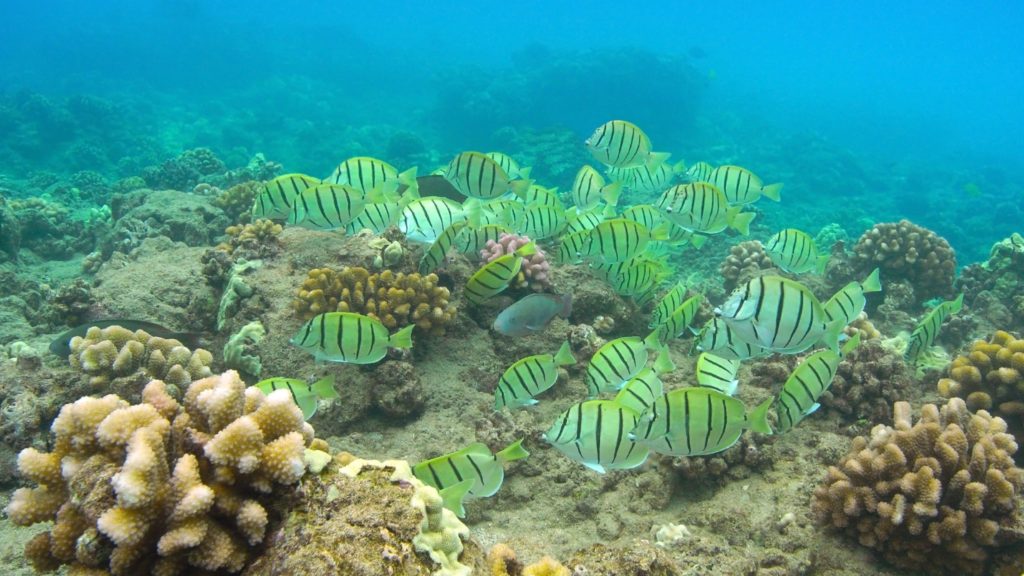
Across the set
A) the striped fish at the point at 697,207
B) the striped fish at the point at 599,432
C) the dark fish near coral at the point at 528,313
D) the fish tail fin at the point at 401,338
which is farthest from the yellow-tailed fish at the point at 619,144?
the striped fish at the point at 599,432

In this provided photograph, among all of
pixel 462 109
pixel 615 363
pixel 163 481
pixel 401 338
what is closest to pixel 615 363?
pixel 615 363

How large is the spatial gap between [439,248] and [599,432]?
278 centimetres

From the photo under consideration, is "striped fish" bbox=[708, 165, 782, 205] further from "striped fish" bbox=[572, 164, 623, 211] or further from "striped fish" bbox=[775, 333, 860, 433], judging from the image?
"striped fish" bbox=[775, 333, 860, 433]

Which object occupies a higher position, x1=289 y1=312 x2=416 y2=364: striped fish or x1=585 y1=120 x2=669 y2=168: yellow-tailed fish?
x1=585 y1=120 x2=669 y2=168: yellow-tailed fish

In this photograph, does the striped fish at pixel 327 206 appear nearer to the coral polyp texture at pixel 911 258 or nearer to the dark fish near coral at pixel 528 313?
the dark fish near coral at pixel 528 313

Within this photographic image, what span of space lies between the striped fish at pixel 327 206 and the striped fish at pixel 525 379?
2134 mm

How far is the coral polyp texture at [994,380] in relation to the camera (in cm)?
484

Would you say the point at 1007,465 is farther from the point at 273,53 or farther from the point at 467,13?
the point at 467,13

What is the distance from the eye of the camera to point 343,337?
391cm

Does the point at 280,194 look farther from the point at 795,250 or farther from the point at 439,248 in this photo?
the point at 795,250

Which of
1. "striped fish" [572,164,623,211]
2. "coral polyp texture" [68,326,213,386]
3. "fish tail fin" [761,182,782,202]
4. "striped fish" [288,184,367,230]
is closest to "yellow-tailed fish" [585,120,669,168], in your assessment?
"striped fish" [572,164,623,211]

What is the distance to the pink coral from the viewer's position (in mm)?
6082

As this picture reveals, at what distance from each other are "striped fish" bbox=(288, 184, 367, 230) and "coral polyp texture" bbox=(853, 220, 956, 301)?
884cm

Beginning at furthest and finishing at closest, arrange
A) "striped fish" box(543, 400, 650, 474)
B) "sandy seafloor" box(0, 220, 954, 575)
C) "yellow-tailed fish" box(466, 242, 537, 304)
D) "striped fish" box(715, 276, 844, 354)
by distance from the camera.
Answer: "yellow-tailed fish" box(466, 242, 537, 304), "sandy seafloor" box(0, 220, 954, 575), "striped fish" box(543, 400, 650, 474), "striped fish" box(715, 276, 844, 354)
